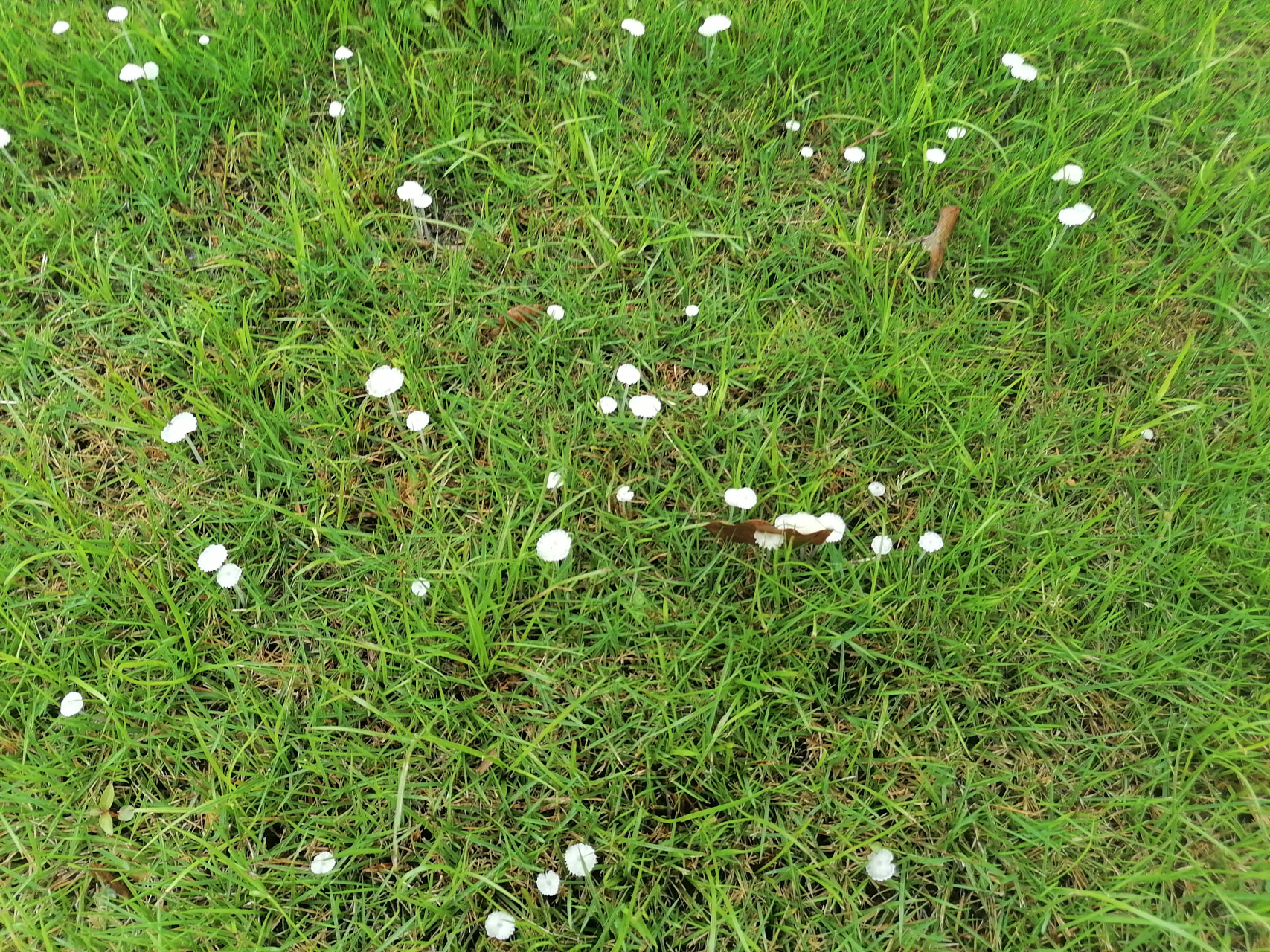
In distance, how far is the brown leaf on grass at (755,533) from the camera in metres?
1.75

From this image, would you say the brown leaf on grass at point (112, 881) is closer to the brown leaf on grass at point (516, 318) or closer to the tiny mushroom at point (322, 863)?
the tiny mushroom at point (322, 863)

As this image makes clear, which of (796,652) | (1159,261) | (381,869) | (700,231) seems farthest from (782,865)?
(1159,261)

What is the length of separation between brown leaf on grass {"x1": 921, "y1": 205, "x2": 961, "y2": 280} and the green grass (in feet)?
0.18

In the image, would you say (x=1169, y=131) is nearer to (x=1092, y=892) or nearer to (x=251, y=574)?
(x=1092, y=892)

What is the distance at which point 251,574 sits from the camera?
6.03 feet

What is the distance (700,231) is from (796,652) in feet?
4.01

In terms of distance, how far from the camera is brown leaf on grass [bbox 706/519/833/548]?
1.75m

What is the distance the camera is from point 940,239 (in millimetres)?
2250

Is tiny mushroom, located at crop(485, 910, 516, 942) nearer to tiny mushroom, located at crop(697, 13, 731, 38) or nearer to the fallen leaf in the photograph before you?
the fallen leaf

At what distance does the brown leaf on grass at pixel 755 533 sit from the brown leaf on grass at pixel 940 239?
924 mm

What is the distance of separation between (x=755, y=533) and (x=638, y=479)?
13.2 inches

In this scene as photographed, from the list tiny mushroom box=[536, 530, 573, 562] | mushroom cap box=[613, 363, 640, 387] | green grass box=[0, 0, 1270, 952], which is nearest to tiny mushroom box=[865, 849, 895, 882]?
green grass box=[0, 0, 1270, 952]

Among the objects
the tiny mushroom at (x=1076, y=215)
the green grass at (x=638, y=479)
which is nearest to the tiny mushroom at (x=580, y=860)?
the green grass at (x=638, y=479)

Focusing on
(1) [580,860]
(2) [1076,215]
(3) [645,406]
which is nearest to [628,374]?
(3) [645,406]
